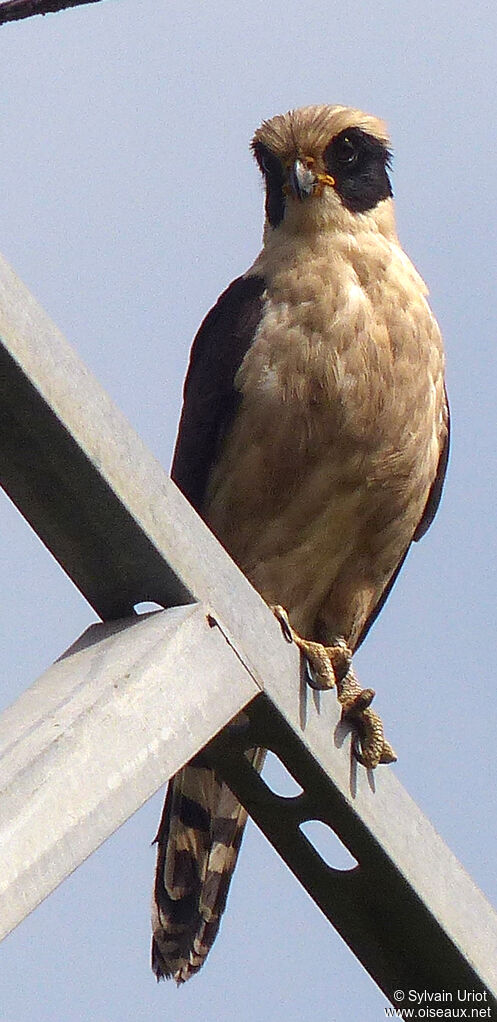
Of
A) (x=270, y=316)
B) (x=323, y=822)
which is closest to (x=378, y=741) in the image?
(x=323, y=822)

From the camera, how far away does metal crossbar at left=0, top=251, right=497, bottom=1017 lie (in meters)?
1.83

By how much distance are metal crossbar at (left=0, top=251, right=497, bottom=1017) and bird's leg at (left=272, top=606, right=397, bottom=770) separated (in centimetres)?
3

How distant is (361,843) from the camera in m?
2.37

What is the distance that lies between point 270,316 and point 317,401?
308 millimetres

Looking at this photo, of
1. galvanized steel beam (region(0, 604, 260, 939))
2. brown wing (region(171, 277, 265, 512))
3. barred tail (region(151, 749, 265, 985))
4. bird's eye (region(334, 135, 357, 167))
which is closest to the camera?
galvanized steel beam (region(0, 604, 260, 939))

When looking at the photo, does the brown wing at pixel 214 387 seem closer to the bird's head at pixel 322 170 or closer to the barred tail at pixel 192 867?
the bird's head at pixel 322 170

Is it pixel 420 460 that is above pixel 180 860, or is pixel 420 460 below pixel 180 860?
above

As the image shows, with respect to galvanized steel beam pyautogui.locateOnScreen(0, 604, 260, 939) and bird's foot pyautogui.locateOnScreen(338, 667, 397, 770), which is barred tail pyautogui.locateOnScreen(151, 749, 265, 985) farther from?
galvanized steel beam pyautogui.locateOnScreen(0, 604, 260, 939)

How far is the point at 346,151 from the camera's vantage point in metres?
4.42

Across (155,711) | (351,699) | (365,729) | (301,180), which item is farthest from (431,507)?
(155,711)

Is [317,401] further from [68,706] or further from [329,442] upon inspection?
[68,706]

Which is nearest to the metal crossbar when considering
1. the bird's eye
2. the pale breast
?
the pale breast

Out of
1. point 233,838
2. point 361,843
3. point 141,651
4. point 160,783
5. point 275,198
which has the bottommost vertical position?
point 233,838

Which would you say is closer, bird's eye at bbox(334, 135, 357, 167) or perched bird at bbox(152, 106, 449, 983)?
perched bird at bbox(152, 106, 449, 983)
